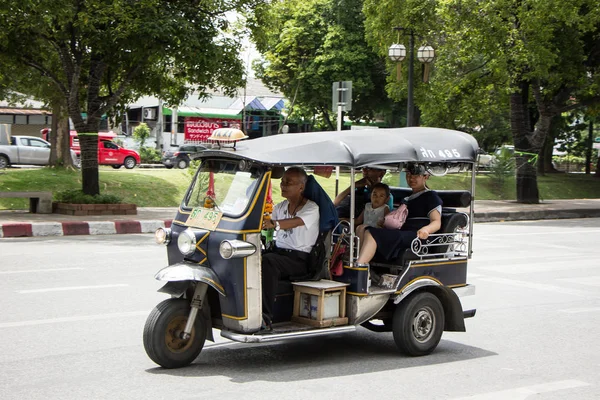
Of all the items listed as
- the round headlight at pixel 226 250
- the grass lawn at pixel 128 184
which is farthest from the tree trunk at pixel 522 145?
the round headlight at pixel 226 250

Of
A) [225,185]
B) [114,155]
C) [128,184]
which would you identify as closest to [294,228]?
[225,185]

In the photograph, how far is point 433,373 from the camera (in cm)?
652

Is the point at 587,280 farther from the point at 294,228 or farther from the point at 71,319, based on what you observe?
the point at 71,319

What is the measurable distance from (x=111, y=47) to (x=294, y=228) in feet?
41.4

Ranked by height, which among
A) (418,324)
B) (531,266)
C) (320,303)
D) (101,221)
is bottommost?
(531,266)

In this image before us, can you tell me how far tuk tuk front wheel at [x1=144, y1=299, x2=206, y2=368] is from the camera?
614 cm

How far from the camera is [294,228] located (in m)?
6.74

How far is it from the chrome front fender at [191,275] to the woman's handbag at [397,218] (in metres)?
1.89

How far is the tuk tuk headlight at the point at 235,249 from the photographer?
597cm

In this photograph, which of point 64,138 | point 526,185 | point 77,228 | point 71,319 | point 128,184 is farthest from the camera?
point 526,185

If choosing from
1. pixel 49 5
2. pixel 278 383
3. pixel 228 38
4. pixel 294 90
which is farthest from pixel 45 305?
pixel 294 90

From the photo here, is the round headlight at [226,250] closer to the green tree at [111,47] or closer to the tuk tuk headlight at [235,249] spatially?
the tuk tuk headlight at [235,249]

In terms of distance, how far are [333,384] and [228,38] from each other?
586 inches

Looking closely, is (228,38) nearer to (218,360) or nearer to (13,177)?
(13,177)
